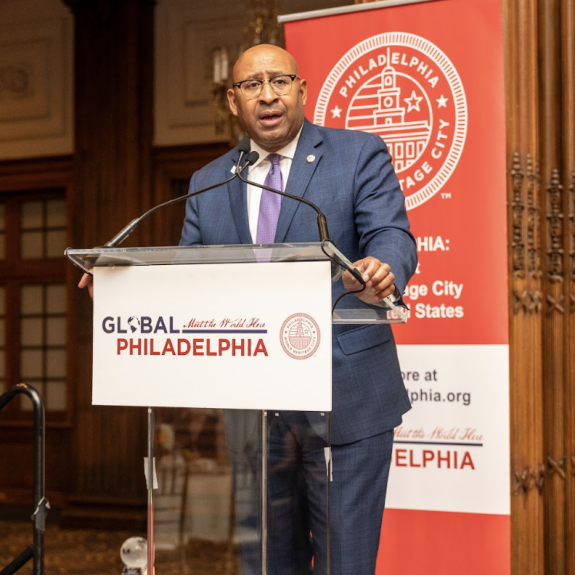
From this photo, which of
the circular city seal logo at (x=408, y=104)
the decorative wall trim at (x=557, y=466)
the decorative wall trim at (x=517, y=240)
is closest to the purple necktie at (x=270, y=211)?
the circular city seal logo at (x=408, y=104)

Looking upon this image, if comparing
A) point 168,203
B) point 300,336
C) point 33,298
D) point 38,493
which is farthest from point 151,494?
point 33,298

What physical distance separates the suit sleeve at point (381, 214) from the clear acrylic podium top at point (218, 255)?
0.20 metres

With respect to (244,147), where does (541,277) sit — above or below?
below

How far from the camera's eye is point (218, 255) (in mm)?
1421

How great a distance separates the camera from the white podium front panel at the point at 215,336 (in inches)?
53.9

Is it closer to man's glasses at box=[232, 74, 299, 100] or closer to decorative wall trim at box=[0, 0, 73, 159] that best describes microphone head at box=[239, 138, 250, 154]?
man's glasses at box=[232, 74, 299, 100]

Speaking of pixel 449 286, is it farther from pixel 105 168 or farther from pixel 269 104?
pixel 105 168

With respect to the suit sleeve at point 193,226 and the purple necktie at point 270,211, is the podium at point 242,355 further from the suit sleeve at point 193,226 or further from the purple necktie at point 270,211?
the suit sleeve at point 193,226

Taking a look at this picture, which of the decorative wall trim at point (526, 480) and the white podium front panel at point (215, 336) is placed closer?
the white podium front panel at point (215, 336)

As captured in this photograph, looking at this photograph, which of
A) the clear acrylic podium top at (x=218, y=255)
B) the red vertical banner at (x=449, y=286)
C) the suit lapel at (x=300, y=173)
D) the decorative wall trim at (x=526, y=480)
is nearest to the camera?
the clear acrylic podium top at (x=218, y=255)

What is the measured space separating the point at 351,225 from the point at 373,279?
0.47 m

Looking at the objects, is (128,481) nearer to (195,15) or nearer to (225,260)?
(195,15)

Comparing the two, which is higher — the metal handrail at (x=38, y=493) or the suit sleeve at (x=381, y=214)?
the suit sleeve at (x=381, y=214)

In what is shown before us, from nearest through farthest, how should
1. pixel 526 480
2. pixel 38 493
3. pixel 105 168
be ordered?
pixel 38 493 → pixel 526 480 → pixel 105 168
